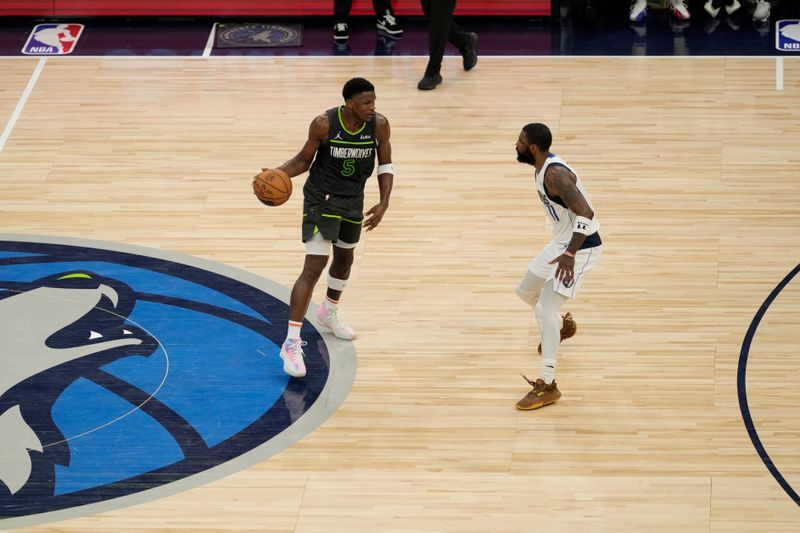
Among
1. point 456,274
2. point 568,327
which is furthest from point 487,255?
point 568,327

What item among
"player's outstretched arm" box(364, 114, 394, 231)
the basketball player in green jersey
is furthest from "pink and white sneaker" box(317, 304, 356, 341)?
"player's outstretched arm" box(364, 114, 394, 231)

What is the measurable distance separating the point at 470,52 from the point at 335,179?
4.42 metres

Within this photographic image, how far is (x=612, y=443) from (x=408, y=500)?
4.53ft

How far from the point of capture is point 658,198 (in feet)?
36.2

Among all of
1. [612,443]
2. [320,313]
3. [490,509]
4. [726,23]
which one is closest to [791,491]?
[612,443]

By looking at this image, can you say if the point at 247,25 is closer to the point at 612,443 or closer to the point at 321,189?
the point at 321,189

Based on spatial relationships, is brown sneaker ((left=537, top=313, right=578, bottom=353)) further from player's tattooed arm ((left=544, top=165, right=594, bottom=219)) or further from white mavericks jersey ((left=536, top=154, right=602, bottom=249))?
player's tattooed arm ((left=544, top=165, right=594, bottom=219))

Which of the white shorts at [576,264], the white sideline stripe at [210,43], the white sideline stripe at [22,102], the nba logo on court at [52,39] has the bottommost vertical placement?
the white sideline stripe at [210,43]

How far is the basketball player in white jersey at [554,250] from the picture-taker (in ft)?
27.6

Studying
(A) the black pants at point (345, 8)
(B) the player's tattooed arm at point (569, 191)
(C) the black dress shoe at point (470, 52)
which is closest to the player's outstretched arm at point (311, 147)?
(B) the player's tattooed arm at point (569, 191)

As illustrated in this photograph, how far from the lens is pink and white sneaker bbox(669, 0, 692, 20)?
13758 mm

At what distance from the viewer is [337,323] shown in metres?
9.59

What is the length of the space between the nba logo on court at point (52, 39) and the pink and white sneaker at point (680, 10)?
240 inches

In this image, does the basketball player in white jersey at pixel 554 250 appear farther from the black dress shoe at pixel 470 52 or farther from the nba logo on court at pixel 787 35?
the nba logo on court at pixel 787 35
